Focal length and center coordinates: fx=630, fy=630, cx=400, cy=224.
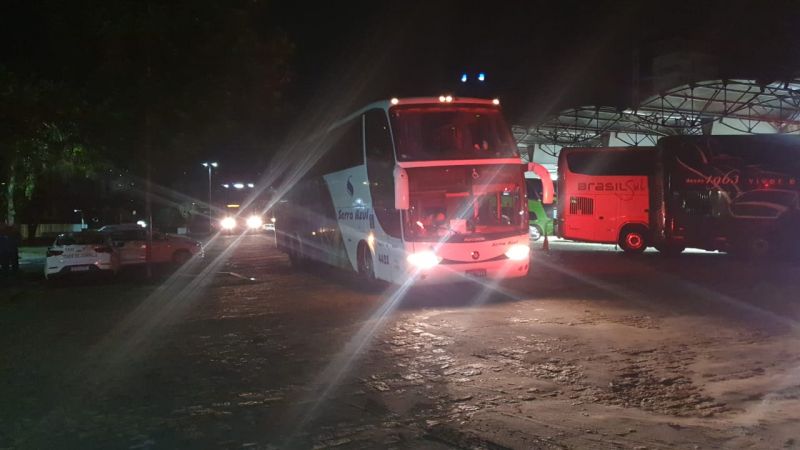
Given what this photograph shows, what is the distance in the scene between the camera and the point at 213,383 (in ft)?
21.7

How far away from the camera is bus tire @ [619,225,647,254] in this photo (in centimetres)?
2066

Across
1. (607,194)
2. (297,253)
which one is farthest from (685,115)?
(297,253)

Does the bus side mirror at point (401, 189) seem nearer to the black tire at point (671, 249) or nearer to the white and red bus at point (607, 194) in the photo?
the black tire at point (671, 249)

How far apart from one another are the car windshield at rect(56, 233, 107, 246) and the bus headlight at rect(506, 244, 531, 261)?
11437mm

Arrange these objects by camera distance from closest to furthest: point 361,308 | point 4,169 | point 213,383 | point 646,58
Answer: point 213,383
point 361,308
point 4,169
point 646,58

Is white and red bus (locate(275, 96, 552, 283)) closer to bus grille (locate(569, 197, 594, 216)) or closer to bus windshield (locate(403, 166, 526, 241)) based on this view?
bus windshield (locate(403, 166, 526, 241))

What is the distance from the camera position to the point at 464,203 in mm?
12086

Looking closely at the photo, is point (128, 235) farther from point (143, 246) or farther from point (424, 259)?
point (424, 259)

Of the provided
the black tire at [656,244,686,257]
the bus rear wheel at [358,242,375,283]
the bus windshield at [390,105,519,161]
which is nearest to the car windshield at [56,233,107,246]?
the bus rear wheel at [358,242,375,283]

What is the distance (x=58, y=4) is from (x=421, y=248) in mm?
8557

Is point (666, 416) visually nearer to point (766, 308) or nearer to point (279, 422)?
point (279, 422)

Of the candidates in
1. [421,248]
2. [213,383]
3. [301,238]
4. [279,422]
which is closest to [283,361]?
[213,383]

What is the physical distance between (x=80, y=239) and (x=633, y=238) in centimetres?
1674

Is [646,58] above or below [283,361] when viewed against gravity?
above
